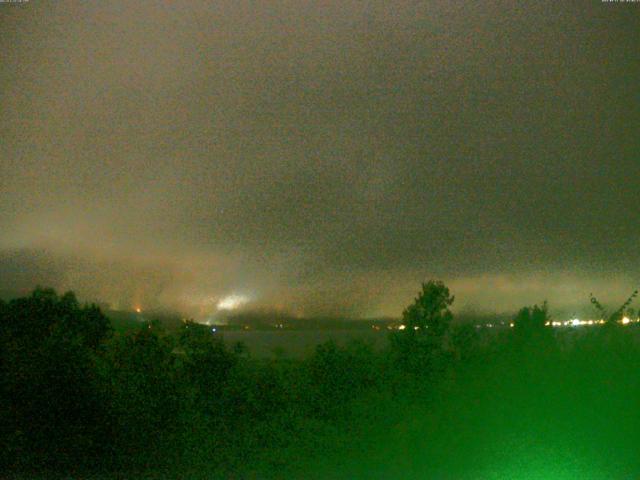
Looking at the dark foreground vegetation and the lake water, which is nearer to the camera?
the dark foreground vegetation

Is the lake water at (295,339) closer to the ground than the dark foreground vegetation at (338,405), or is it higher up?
higher up

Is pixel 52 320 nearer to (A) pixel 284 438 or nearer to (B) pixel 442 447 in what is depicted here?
(A) pixel 284 438

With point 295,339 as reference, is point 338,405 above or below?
below

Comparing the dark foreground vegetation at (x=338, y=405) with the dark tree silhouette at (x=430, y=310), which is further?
the dark tree silhouette at (x=430, y=310)

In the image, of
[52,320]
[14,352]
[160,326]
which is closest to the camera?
[14,352]

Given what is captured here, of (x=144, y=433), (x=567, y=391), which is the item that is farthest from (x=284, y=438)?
(x=567, y=391)

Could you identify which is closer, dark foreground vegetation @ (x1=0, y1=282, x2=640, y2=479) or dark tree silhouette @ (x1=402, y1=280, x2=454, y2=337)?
dark foreground vegetation @ (x1=0, y1=282, x2=640, y2=479)

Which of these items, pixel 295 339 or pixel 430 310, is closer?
pixel 430 310

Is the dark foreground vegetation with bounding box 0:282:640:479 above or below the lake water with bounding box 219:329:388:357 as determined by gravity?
below
